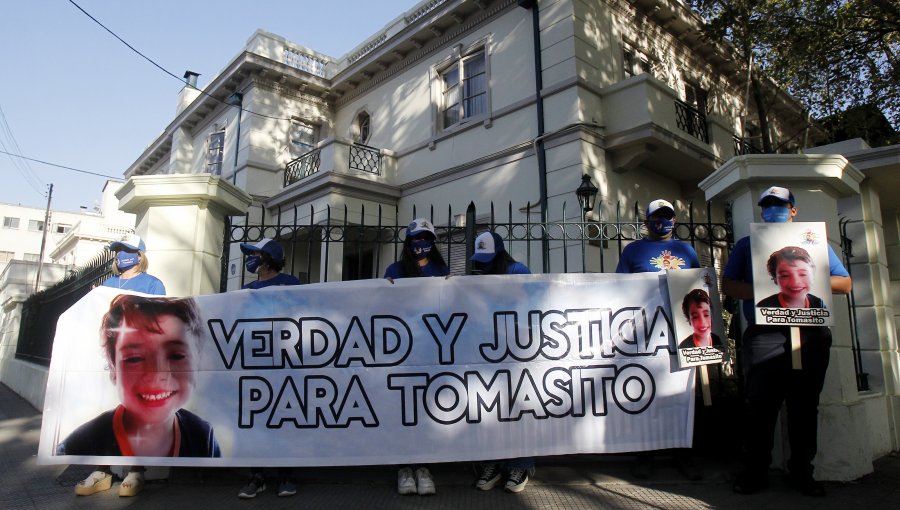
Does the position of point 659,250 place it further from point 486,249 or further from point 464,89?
point 464,89

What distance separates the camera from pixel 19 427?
6465mm

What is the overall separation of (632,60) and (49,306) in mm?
12612

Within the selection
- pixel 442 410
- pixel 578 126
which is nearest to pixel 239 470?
pixel 442 410

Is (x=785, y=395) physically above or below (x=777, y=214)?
below

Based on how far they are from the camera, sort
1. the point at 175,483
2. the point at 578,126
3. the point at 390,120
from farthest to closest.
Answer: the point at 390,120 < the point at 578,126 < the point at 175,483

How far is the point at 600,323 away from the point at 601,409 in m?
0.57

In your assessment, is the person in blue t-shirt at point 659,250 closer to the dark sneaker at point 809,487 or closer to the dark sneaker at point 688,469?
the dark sneaker at point 688,469

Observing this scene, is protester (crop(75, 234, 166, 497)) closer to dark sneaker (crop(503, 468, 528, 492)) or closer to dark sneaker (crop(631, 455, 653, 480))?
dark sneaker (crop(503, 468, 528, 492))

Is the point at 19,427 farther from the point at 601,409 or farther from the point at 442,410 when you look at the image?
the point at 601,409

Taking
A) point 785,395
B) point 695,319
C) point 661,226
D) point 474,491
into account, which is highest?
point 661,226

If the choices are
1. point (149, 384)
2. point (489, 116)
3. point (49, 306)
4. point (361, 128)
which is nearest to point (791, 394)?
point (149, 384)

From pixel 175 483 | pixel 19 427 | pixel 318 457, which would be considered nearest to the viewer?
pixel 318 457

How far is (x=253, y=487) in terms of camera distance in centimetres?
356

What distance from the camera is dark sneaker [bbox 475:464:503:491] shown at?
3.62 meters
